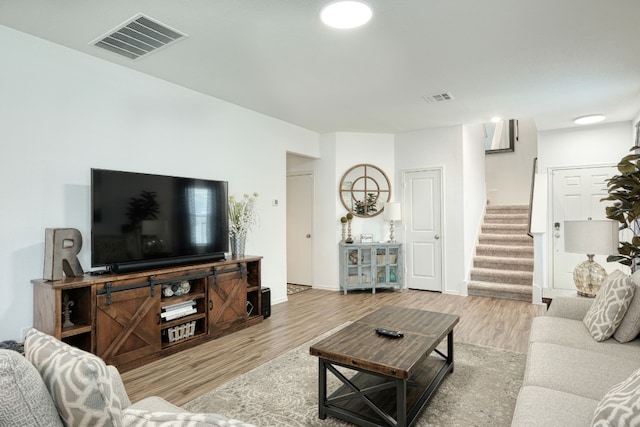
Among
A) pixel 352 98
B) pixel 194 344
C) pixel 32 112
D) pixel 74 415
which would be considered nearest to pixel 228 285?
pixel 194 344

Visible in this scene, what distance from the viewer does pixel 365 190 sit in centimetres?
624

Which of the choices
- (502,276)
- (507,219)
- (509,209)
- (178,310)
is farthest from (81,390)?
(509,209)

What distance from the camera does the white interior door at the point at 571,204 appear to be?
554 cm

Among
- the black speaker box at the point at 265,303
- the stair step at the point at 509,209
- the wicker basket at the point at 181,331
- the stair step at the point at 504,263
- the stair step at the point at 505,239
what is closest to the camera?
the wicker basket at the point at 181,331

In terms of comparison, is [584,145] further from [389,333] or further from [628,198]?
[389,333]

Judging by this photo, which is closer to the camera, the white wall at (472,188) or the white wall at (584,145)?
the white wall at (584,145)

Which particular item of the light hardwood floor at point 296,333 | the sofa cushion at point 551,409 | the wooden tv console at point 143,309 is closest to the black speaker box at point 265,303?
the light hardwood floor at point 296,333

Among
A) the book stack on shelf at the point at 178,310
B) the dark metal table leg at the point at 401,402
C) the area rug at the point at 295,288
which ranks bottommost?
the area rug at the point at 295,288

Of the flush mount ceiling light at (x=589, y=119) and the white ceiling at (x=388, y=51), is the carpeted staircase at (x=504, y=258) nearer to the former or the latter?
the flush mount ceiling light at (x=589, y=119)

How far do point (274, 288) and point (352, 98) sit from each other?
9.15ft

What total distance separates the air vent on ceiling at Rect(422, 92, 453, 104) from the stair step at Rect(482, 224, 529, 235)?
3.46m

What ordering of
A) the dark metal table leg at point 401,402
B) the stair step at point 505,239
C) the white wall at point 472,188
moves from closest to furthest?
1. the dark metal table leg at point 401,402
2. the white wall at point 472,188
3. the stair step at point 505,239

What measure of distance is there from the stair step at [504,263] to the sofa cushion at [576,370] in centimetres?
396

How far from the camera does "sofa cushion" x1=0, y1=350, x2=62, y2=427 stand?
75cm
